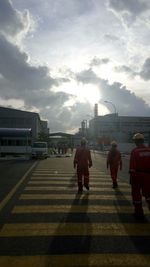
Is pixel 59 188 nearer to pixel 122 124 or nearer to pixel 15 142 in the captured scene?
pixel 15 142

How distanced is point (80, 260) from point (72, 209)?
4475mm

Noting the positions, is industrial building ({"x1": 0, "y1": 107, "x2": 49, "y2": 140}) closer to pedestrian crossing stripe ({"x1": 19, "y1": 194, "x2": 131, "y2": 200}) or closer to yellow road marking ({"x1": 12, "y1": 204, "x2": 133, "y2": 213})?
pedestrian crossing stripe ({"x1": 19, "y1": 194, "x2": 131, "y2": 200})

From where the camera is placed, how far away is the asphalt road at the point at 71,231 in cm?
639

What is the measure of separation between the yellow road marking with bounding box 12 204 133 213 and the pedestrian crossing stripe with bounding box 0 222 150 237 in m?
1.59

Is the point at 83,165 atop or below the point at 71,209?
atop

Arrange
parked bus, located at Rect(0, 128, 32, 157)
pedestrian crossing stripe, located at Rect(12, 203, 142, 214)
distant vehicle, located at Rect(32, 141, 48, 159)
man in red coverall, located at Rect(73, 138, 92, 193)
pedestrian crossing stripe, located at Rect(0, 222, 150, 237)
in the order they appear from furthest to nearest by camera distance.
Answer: parked bus, located at Rect(0, 128, 32, 157) < distant vehicle, located at Rect(32, 141, 48, 159) < man in red coverall, located at Rect(73, 138, 92, 193) < pedestrian crossing stripe, located at Rect(12, 203, 142, 214) < pedestrian crossing stripe, located at Rect(0, 222, 150, 237)

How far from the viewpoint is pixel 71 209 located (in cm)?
1076

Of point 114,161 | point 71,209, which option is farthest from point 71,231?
point 114,161

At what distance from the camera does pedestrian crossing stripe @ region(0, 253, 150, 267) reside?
610 centimetres

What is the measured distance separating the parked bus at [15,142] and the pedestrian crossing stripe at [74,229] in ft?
Result: 140

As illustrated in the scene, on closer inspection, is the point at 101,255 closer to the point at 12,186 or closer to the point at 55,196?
the point at 55,196

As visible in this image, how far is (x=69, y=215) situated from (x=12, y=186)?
21.2ft

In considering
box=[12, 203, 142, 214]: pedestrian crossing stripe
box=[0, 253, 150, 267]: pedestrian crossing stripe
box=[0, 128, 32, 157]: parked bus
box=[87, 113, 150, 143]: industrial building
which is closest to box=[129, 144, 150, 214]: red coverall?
box=[12, 203, 142, 214]: pedestrian crossing stripe

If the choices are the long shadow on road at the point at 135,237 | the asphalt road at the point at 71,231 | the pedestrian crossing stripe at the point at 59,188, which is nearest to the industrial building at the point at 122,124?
the pedestrian crossing stripe at the point at 59,188
